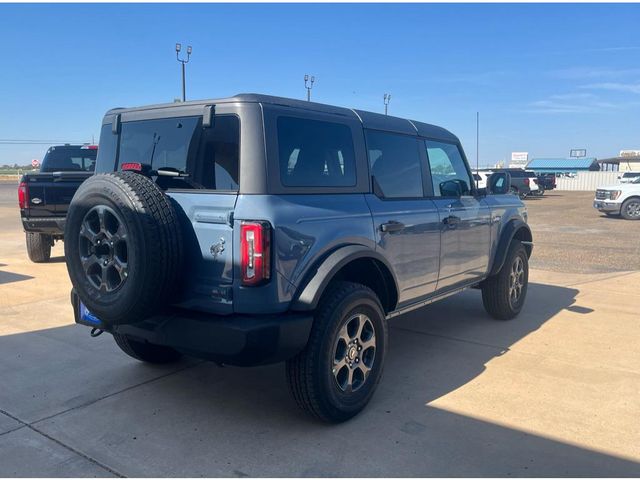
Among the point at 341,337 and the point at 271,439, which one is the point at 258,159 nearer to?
the point at 341,337

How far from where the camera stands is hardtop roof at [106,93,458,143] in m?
3.33

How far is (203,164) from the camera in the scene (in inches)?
134

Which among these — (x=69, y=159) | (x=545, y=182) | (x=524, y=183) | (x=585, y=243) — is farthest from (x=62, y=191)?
(x=545, y=182)

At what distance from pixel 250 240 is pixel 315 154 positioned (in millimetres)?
882

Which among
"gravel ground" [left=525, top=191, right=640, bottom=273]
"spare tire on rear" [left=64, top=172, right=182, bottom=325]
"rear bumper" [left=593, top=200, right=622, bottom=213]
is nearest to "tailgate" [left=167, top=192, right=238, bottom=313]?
"spare tire on rear" [left=64, top=172, right=182, bottom=325]

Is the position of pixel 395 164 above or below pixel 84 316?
above

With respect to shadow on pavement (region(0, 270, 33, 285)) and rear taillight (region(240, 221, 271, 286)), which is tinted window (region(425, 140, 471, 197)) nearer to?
rear taillight (region(240, 221, 271, 286))

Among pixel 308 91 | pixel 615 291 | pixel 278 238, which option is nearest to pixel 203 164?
pixel 278 238

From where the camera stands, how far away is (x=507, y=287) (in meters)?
5.82

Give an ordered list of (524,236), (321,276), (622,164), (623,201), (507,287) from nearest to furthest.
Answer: (321,276)
(507,287)
(524,236)
(623,201)
(622,164)

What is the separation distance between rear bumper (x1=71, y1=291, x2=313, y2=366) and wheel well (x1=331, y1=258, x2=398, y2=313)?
2.17 ft

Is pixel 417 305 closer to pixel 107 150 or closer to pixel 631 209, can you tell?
pixel 107 150

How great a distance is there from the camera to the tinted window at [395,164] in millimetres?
4183

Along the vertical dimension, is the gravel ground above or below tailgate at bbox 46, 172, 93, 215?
below
